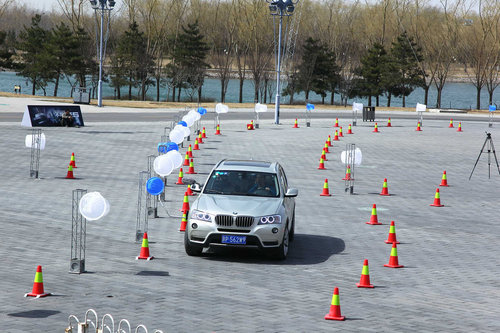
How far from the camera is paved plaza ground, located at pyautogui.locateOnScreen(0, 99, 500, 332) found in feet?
34.5

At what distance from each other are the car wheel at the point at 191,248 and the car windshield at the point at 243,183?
1153 mm

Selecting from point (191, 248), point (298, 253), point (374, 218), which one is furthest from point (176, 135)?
point (191, 248)

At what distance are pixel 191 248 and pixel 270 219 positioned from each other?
1434mm

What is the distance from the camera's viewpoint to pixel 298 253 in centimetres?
1516

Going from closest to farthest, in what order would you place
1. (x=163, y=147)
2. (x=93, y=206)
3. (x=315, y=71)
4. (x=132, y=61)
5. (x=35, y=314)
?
(x=35, y=314) < (x=93, y=206) < (x=163, y=147) < (x=132, y=61) < (x=315, y=71)

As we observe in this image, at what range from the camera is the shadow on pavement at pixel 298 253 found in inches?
567

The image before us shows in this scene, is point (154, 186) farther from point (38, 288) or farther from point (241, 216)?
point (38, 288)

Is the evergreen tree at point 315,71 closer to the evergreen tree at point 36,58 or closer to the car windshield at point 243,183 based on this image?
the evergreen tree at point 36,58

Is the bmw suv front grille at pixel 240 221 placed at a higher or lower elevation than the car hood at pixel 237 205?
lower

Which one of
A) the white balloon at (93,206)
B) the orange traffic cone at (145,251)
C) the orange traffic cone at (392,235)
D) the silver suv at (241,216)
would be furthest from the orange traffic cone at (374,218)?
the white balloon at (93,206)

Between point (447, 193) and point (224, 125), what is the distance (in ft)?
82.7

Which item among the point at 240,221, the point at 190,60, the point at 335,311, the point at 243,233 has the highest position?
the point at 190,60

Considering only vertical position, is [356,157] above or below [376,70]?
below

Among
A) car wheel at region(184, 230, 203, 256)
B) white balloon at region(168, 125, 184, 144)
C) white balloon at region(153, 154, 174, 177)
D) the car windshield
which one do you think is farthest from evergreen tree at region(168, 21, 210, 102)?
car wheel at region(184, 230, 203, 256)
